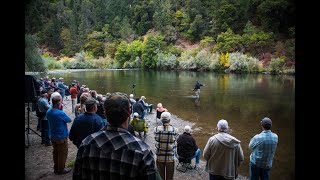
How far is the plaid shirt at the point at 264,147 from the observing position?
5.14 metres

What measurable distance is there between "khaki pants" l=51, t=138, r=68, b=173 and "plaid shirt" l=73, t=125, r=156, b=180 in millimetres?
3996

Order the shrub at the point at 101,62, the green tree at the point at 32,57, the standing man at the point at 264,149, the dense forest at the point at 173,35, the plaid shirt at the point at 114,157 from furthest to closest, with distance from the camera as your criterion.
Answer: the shrub at the point at 101,62 < the dense forest at the point at 173,35 < the green tree at the point at 32,57 < the standing man at the point at 264,149 < the plaid shirt at the point at 114,157

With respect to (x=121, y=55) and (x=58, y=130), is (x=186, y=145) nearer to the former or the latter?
(x=58, y=130)

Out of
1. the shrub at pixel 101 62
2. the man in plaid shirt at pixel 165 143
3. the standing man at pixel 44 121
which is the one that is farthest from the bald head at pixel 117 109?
the shrub at pixel 101 62

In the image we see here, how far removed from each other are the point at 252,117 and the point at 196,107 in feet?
12.7

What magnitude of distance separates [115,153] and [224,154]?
117 inches

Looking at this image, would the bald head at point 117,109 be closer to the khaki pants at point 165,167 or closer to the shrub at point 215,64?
the khaki pants at point 165,167

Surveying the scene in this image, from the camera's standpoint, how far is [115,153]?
7.23ft

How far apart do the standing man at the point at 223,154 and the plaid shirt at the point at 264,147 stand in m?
0.59

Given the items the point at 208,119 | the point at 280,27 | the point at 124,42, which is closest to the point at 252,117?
the point at 208,119

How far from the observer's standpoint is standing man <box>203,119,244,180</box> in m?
4.69

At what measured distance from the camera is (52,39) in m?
102
